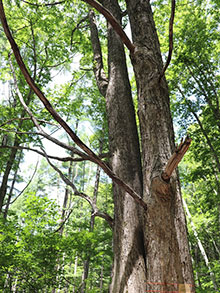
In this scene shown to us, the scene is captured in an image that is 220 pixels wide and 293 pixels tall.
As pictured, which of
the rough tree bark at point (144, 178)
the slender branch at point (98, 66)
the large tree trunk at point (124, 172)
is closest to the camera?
the rough tree bark at point (144, 178)

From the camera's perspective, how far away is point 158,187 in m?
1.14

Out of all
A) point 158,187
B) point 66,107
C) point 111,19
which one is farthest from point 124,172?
point 66,107

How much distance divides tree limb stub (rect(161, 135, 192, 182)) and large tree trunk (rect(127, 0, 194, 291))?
0.20 feet

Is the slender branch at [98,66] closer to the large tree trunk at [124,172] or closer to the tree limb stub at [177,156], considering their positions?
the large tree trunk at [124,172]

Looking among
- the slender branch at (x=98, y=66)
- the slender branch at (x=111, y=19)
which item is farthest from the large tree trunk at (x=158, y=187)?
the slender branch at (x=98, y=66)

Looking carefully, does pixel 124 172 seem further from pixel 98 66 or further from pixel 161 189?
pixel 98 66

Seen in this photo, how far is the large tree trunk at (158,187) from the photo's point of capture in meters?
1.12

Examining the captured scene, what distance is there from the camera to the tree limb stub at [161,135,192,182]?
0.83m

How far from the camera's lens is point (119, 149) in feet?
5.91

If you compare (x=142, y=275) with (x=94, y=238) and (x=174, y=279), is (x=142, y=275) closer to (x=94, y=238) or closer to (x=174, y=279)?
(x=174, y=279)

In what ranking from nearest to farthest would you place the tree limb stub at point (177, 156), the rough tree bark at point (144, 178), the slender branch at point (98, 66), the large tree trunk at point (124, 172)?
the tree limb stub at point (177, 156) → the rough tree bark at point (144, 178) → the large tree trunk at point (124, 172) → the slender branch at point (98, 66)

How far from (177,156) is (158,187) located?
0.96ft

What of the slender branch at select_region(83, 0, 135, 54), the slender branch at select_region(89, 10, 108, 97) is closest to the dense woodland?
the slender branch at select_region(89, 10, 108, 97)

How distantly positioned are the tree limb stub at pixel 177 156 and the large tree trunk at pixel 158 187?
0.06 m
